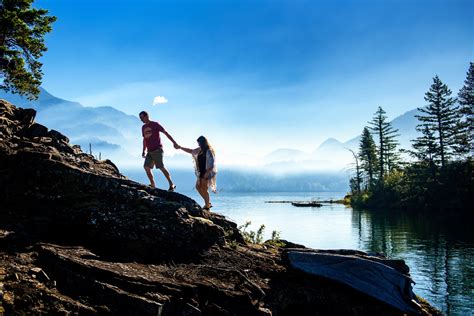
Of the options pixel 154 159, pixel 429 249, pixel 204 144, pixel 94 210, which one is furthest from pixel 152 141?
pixel 429 249

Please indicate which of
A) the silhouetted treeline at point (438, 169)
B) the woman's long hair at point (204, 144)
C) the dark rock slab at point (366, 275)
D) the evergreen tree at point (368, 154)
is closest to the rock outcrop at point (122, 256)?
the dark rock slab at point (366, 275)

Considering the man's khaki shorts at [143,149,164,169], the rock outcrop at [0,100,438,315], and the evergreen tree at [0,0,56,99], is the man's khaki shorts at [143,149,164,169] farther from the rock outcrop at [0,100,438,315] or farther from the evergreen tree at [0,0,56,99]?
the evergreen tree at [0,0,56,99]

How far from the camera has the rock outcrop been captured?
7555mm

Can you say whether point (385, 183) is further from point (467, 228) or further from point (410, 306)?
point (410, 306)

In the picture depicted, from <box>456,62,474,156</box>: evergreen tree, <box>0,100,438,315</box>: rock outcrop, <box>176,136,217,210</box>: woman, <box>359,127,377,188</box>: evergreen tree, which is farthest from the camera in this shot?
A: <box>359,127,377,188</box>: evergreen tree

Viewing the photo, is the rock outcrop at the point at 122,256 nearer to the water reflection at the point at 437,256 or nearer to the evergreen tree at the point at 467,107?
the water reflection at the point at 437,256

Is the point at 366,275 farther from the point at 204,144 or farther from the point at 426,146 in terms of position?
the point at 426,146

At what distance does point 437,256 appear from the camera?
103 feet

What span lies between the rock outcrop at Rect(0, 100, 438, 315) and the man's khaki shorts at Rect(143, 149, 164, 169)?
8.78ft

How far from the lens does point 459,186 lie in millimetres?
71375

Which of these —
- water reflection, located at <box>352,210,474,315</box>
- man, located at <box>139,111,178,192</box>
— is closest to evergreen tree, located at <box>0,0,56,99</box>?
man, located at <box>139,111,178,192</box>

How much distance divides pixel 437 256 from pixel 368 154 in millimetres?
81185

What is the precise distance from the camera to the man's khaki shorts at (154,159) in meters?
14.2

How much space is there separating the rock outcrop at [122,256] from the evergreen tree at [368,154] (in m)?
103
